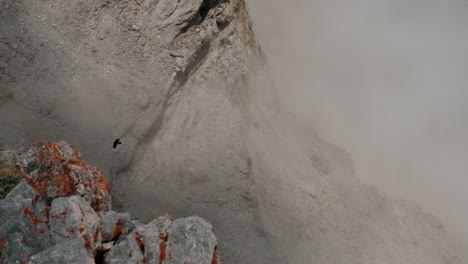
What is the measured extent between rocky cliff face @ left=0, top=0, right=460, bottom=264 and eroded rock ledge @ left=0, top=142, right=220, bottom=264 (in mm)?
4685

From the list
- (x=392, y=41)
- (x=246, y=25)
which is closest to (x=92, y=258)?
(x=246, y=25)

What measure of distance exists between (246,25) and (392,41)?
4138 inches

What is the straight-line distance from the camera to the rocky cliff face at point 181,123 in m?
26.0

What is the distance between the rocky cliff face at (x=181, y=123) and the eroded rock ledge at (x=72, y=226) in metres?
4.68

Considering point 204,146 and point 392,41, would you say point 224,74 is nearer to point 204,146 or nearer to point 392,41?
point 204,146

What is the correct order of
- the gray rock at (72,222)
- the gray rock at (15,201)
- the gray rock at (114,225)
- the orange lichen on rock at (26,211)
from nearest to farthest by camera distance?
the gray rock at (15,201), the orange lichen on rock at (26,211), the gray rock at (72,222), the gray rock at (114,225)

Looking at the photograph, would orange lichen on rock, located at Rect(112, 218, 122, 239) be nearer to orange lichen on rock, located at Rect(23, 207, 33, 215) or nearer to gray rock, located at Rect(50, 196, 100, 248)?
gray rock, located at Rect(50, 196, 100, 248)

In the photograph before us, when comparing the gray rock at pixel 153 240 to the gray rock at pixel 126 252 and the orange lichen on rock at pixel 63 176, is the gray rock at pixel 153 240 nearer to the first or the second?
the gray rock at pixel 126 252

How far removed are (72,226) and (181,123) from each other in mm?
16071

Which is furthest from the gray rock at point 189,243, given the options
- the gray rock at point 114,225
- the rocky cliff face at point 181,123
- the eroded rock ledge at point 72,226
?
the rocky cliff face at point 181,123

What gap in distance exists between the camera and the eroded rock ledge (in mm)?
14198

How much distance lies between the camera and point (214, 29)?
34000mm

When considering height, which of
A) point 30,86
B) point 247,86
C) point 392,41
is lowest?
point 30,86

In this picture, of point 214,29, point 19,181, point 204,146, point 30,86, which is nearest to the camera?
point 19,181
